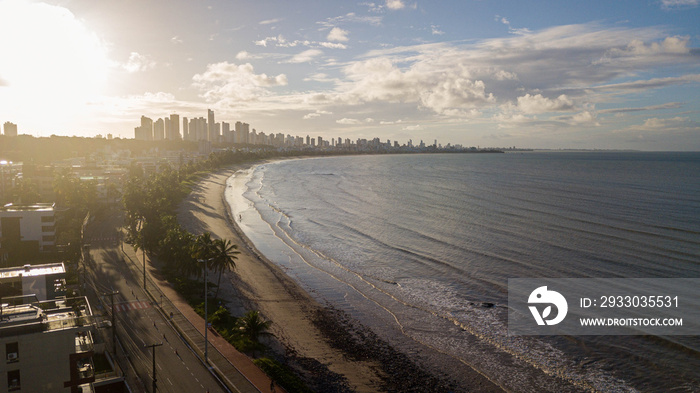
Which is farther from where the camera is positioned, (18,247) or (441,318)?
(18,247)

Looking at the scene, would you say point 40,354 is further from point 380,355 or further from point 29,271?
point 380,355

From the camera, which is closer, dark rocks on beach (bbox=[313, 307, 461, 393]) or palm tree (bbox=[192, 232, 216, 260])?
dark rocks on beach (bbox=[313, 307, 461, 393])

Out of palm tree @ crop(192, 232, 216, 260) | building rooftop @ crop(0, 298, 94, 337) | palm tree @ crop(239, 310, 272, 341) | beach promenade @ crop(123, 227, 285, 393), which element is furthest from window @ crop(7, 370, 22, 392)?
palm tree @ crop(192, 232, 216, 260)

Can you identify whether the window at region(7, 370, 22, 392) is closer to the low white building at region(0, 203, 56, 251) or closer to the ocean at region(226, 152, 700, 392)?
the ocean at region(226, 152, 700, 392)

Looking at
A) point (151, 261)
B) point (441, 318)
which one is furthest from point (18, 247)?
point (441, 318)

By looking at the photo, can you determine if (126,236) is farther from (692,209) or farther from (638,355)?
(692,209)

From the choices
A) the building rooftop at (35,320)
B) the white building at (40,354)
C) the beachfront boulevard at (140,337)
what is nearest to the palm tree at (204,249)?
the beachfront boulevard at (140,337)
